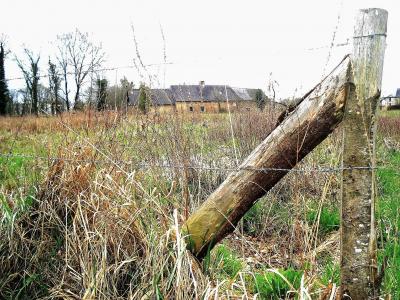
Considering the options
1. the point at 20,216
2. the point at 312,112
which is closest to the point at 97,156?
the point at 20,216

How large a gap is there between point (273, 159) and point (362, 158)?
49cm

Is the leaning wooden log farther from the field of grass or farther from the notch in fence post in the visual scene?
the field of grass

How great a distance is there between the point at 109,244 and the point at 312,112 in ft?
5.01

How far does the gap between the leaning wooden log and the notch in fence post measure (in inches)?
2.9

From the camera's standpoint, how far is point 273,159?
2178 millimetres

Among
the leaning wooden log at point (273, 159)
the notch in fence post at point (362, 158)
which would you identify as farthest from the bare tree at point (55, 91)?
the notch in fence post at point (362, 158)

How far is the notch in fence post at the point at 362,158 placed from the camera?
1.88 m

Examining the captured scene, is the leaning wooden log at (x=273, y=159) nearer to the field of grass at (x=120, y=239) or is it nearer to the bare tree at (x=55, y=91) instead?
the field of grass at (x=120, y=239)

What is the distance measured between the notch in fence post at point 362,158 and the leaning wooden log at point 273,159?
0.07 meters

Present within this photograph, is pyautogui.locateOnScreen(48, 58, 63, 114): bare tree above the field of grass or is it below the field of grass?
above

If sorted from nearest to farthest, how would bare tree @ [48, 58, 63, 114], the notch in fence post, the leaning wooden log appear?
the notch in fence post
the leaning wooden log
bare tree @ [48, 58, 63, 114]

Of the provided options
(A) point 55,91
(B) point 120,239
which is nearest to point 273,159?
(B) point 120,239

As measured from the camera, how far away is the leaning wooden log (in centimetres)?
199

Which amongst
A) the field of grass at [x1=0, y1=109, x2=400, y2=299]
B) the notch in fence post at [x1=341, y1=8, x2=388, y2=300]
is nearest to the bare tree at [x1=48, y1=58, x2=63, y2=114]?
the field of grass at [x1=0, y1=109, x2=400, y2=299]
